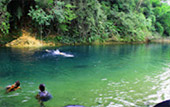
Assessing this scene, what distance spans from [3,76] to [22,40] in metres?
11.6

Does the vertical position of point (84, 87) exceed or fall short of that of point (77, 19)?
it falls short

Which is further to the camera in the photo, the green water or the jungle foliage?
the jungle foliage

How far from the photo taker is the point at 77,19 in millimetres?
21516

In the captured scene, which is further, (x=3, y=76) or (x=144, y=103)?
(x=3, y=76)

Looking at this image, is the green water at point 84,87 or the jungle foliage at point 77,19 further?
the jungle foliage at point 77,19

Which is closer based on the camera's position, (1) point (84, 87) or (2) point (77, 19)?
(1) point (84, 87)

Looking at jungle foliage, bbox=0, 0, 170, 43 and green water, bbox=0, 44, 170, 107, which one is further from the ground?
jungle foliage, bbox=0, 0, 170, 43

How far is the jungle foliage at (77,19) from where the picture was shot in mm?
17328

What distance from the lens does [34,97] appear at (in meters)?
5.39

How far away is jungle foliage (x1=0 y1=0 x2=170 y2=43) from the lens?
56.9 ft

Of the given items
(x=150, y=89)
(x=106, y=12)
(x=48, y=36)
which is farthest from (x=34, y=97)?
(x=106, y=12)

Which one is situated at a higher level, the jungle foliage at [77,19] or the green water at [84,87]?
the jungle foliage at [77,19]

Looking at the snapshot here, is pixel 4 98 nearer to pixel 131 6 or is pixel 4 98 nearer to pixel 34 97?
pixel 34 97

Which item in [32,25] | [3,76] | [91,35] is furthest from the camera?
[91,35]
